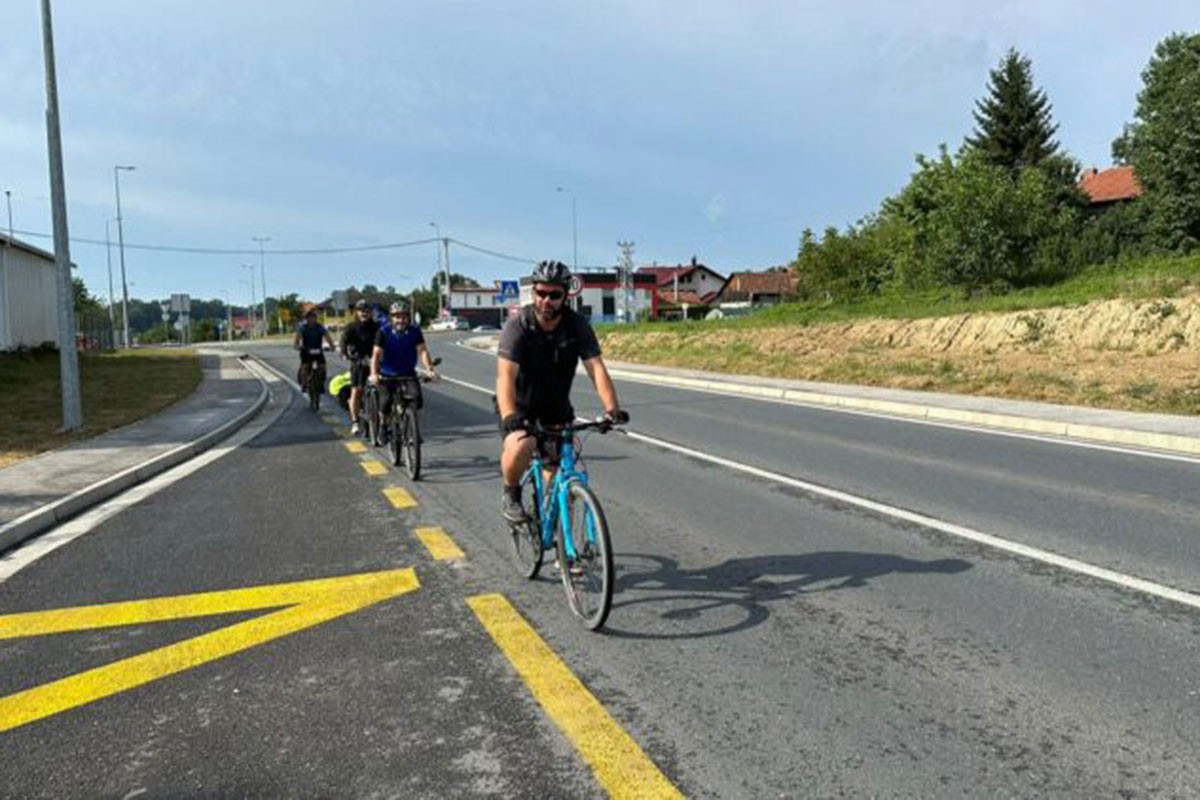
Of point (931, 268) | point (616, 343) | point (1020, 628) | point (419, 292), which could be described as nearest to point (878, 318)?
point (931, 268)

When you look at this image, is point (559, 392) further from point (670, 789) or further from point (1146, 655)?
point (1146, 655)

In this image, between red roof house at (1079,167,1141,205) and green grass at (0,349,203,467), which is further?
red roof house at (1079,167,1141,205)

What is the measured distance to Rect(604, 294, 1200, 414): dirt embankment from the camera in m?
15.8

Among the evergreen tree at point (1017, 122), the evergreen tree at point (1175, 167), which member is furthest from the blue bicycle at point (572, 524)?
the evergreen tree at point (1017, 122)

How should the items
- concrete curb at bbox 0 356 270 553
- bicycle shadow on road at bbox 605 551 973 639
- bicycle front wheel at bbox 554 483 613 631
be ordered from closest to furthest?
bicycle front wheel at bbox 554 483 613 631, bicycle shadow on road at bbox 605 551 973 639, concrete curb at bbox 0 356 270 553

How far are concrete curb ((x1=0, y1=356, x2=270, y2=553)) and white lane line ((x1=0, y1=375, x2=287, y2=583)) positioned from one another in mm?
92

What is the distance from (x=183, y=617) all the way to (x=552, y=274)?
273 cm

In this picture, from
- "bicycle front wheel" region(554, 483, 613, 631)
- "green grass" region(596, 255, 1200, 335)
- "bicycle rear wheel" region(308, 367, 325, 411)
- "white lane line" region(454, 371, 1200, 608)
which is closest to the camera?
"bicycle front wheel" region(554, 483, 613, 631)

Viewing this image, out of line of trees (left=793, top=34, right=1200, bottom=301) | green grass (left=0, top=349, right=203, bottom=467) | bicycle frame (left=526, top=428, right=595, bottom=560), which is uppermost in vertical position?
line of trees (left=793, top=34, right=1200, bottom=301)

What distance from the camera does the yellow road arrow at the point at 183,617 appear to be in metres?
3.83

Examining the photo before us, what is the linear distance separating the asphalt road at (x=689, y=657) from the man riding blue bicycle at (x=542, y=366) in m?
0.99

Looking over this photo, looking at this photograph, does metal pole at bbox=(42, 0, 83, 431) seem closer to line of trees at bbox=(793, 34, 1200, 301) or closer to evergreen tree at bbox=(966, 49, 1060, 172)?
line of trees at bbox=(793, 34, 1200, 301)

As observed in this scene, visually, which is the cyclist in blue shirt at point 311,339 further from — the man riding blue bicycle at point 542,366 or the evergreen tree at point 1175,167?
the evergreen tree at point 1175,167

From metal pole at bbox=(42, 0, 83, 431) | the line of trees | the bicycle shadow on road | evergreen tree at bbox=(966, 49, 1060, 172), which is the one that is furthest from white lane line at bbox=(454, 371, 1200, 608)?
evergreen tree at bbox=(966, 49, 1060, 172)
